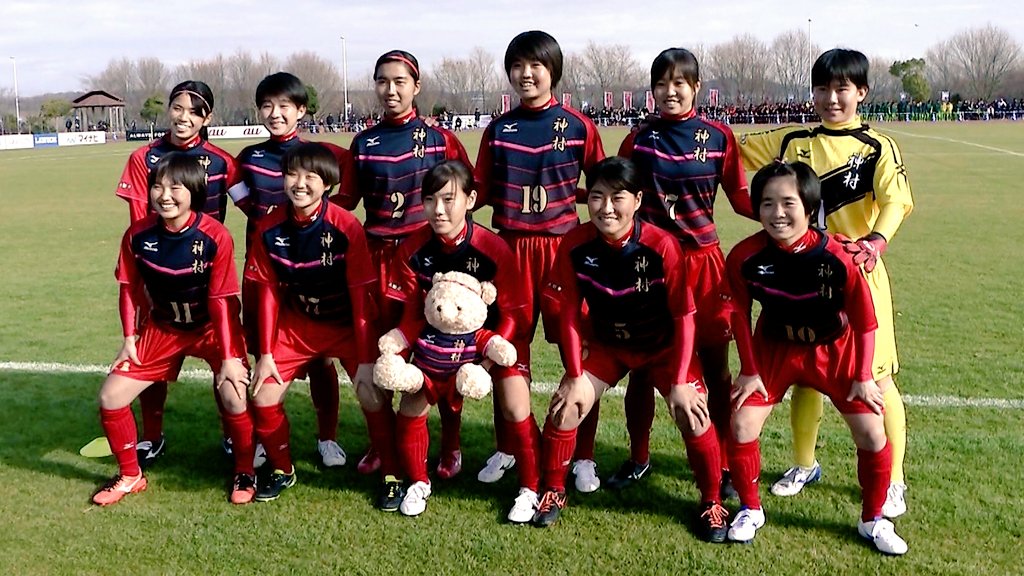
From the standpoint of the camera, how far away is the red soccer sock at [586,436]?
394 centimetres

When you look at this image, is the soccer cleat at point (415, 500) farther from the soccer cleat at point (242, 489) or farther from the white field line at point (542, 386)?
the white field line at point (542, 386)

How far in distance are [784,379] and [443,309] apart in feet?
4.35

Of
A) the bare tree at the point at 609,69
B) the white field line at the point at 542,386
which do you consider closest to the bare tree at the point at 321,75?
the bare tree at the point at 609,69

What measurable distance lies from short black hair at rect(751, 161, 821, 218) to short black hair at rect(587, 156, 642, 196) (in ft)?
1.40

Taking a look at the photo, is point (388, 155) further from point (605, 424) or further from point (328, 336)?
point (605, 424)

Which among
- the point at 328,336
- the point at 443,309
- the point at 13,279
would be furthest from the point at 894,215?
the point at 13,279

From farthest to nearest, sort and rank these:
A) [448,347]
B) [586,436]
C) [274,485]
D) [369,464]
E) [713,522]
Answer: [369,464]
[586,436]
[274,485]
[448,347]
[713,522]

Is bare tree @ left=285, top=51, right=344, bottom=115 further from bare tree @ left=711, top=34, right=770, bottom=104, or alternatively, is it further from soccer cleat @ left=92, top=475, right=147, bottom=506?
soccer cleat @ left=92, top=475, right=147, bottom=506

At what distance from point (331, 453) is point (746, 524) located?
6.39ft

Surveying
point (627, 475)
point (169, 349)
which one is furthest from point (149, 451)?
point (627, 475)

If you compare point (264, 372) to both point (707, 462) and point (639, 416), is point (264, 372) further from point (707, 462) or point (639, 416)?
point (707, 462)

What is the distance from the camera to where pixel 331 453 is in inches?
165

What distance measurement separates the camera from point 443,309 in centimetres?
336

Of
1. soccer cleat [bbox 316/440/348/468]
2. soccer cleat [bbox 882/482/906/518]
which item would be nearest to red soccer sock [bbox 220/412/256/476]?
soccer cleat [bbox 316/440/348/468]
